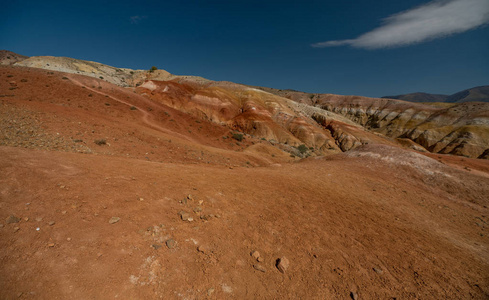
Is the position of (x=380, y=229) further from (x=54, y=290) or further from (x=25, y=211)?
(x=25, y=211)

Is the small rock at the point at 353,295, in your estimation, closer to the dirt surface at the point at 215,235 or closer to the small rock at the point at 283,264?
the dirt surface at the point at 215,235

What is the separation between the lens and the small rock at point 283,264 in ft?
14.4

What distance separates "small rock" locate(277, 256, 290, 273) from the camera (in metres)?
4.39

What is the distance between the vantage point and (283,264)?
14.6 feet

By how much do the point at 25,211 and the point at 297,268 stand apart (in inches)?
256

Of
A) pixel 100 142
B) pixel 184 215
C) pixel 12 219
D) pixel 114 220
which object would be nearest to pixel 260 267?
pixel 184 215

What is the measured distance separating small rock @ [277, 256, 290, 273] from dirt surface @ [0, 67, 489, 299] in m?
0.03

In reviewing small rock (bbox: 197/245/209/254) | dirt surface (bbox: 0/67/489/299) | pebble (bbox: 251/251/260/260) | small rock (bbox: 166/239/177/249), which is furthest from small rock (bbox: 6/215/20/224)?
pebble (bbox: 251/251/260/260)

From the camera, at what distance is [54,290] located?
292 cm

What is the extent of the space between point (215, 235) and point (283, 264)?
75.0 inches

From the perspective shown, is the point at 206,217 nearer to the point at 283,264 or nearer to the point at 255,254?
the point at 255,254

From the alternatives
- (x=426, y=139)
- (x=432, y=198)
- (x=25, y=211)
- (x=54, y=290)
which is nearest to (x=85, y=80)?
(x=25, y=211)

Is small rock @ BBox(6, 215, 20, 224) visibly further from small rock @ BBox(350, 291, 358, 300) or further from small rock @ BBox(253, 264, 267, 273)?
small rock @ BBox(350, 291, 358, 300)

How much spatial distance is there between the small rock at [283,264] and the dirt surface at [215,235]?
3 cm
